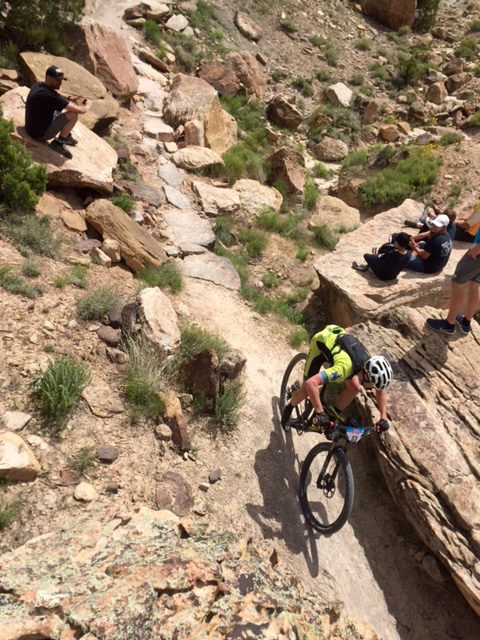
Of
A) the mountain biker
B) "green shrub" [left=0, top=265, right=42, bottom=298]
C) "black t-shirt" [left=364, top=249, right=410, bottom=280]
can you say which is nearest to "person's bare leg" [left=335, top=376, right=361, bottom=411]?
the mountain biker

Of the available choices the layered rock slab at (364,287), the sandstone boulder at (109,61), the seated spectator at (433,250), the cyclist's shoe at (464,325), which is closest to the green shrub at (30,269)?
the layered rock slab at (364,287)

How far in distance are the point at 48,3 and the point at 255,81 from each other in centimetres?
835

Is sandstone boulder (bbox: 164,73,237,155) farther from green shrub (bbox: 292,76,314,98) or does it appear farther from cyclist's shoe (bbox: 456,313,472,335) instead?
cyclist's shoe (bbox: 456,313,472,335)

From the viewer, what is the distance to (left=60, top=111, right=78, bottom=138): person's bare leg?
8695 millimetres

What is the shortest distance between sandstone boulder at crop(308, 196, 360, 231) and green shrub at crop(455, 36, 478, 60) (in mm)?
16589

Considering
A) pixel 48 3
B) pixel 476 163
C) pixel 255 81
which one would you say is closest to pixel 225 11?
pixel 255 81

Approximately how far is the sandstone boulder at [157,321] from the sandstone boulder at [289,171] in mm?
7329

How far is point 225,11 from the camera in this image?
794 inches

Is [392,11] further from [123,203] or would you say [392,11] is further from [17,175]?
[17,175]

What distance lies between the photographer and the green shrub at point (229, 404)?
21.2 ft

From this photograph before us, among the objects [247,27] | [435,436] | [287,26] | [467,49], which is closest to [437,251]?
[435,436]

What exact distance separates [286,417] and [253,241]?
17.2 feet

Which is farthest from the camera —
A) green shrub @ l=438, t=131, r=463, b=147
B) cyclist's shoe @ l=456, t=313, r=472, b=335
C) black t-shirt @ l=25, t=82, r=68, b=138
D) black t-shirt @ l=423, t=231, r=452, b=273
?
green shrub @ l=438, t=131, r=463, b=147

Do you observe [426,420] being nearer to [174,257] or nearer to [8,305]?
[174,257]
